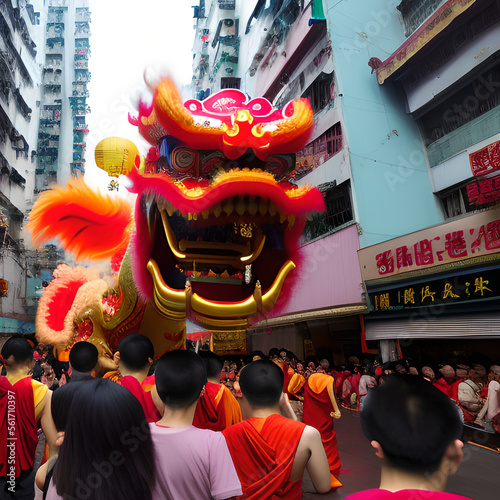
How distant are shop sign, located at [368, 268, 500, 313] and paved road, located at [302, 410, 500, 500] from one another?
234 cm

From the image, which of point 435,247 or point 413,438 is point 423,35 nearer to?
point 435,247

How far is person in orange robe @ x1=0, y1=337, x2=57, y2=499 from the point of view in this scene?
2104mm

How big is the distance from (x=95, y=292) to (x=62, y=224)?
70 centimetres

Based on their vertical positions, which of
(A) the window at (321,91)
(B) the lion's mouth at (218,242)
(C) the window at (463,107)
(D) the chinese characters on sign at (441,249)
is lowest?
(B) the lion's mouth at (218,242)

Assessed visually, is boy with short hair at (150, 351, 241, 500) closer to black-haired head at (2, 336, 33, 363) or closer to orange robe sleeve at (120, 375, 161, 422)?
orange robe sleeve at (120, 375, 161, 422)

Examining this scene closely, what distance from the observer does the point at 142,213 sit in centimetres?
230

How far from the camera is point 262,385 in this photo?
1.89 metres

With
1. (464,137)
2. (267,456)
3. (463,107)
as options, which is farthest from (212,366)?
(463,107)

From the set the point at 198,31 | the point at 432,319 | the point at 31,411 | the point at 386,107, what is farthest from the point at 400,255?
the point at 198,31

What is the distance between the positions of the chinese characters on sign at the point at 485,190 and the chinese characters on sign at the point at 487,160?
6.6 inches

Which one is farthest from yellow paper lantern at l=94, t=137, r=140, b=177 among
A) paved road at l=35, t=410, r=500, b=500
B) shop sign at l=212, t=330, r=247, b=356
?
shop sign at l=212, t=330, r=247, b=356

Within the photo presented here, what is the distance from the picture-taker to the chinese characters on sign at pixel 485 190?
19.0 ft
